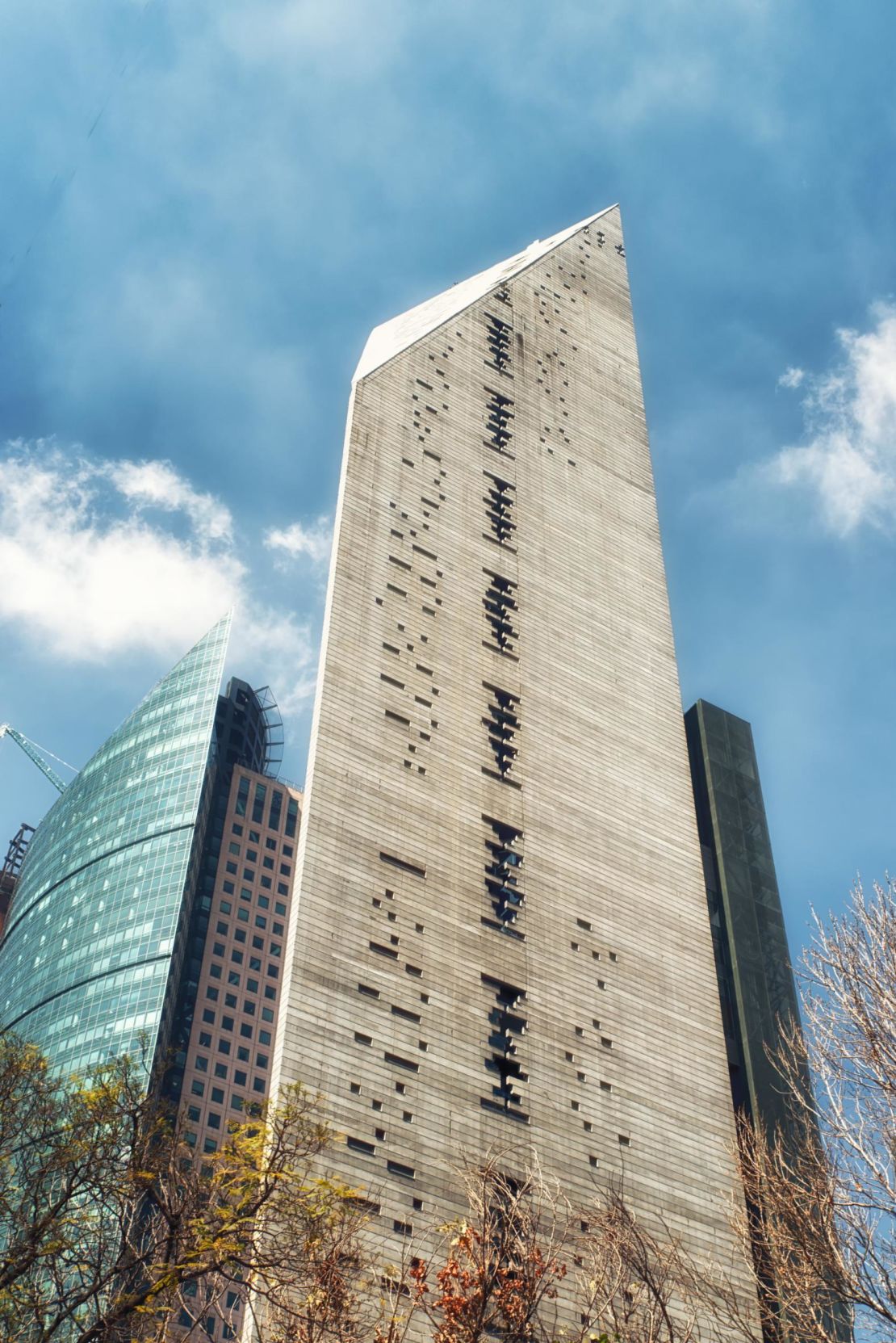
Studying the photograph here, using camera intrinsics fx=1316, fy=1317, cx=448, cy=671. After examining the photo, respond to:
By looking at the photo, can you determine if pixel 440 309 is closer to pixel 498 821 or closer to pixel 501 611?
pixel 501 611

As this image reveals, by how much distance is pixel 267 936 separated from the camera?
112438 mm

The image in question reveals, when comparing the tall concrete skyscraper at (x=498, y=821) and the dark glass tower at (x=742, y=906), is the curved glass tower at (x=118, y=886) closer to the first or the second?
the tall concrete skyscraper at (x=498, y=821)

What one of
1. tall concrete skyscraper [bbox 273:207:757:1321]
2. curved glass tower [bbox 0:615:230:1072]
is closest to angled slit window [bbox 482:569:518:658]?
tall concrete skyscraper [bbox 273:207:757:1321]

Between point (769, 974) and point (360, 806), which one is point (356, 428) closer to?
point (360, 806)

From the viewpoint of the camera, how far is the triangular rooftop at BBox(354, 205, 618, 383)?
272ft

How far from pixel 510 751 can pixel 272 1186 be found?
4219cm

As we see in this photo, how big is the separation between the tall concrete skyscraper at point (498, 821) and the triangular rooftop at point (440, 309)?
1077 mm

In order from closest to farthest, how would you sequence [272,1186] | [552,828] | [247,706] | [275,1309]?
[272,1186], [275,1309], [552,828], [247,706]

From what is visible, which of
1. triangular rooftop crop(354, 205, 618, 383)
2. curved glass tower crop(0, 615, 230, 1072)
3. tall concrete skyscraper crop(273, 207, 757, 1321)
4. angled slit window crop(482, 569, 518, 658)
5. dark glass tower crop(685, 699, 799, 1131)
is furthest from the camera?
curved glass tower crop(0, 615, 230, 1072)

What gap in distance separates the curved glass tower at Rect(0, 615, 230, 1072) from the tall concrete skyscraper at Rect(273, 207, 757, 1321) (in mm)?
40720

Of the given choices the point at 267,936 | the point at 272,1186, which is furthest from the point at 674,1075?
the point at 267,936

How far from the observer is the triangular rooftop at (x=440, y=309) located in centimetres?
8300

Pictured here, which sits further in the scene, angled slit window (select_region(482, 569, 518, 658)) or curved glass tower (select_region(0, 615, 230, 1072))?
curved glass tower (select_region(0, 615, 230, 1072))

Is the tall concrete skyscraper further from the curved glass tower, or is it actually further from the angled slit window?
the curved glass tower
